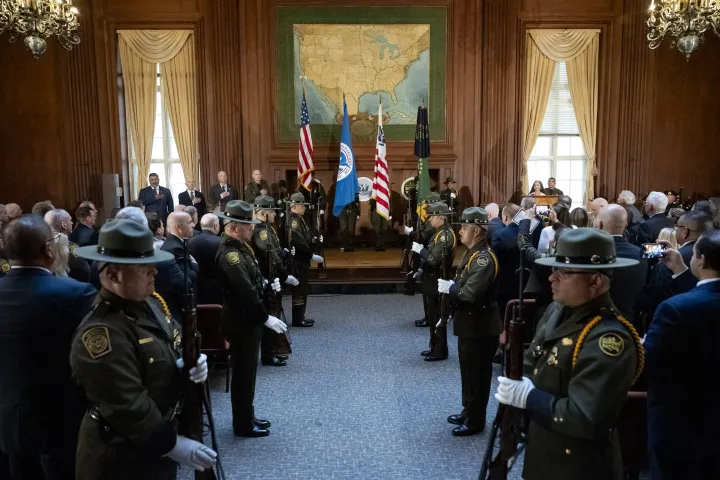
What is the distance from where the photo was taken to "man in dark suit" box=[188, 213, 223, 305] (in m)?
5.29

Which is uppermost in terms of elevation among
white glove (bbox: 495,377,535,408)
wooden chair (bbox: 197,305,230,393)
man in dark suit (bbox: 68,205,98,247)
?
man in dark suit (bbox: 68,205,98,247)

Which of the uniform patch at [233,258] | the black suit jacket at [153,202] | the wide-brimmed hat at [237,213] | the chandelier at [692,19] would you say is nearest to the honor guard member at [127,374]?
the uniform patch at [233,258]

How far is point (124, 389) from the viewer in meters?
2.03

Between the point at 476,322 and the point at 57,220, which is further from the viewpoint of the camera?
the point at 57,220

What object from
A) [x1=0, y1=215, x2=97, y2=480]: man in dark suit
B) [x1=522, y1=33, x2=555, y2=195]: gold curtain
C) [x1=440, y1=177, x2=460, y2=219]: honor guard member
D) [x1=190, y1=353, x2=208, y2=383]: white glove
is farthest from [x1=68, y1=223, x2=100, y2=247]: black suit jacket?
[x1=522, y1=33, x2=555, y2=195]: gold curtain

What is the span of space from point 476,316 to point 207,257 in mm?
2579

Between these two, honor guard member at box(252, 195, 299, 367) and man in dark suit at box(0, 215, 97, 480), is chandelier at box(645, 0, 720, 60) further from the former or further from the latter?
man in dark suit at box(0, 215, 97, 480)

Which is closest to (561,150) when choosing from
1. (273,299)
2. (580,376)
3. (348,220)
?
(348,220)

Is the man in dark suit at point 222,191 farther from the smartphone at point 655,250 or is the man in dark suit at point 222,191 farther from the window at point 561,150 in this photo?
the smartphone at point 655,250

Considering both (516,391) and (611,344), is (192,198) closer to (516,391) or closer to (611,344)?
(516,391)

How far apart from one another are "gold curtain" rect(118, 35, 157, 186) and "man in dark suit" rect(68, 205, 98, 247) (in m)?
7.06

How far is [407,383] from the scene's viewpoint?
5.51 metres

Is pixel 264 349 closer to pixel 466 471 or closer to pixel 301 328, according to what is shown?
pixel 301 328

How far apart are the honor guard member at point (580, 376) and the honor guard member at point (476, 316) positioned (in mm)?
1847
